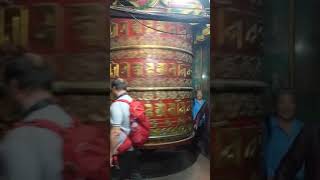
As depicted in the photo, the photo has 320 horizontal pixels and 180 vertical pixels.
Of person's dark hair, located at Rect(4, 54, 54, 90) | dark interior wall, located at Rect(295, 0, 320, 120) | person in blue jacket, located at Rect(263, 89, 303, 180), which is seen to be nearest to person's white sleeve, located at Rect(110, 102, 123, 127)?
person in blue jacket, located at Rect(263, 89, 303, 180)

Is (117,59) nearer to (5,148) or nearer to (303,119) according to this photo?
(303,119)

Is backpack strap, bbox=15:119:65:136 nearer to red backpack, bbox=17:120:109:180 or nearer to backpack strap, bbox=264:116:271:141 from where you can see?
red backpack, bbox=17:120:109:180

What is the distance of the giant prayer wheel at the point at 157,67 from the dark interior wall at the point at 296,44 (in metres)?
2.91

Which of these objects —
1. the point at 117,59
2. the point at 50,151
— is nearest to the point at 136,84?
the point at 117,59

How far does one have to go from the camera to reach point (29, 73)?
59.6 inches

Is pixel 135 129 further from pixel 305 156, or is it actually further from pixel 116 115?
pixel 305 156

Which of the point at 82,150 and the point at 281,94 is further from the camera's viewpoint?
the point at 281,94

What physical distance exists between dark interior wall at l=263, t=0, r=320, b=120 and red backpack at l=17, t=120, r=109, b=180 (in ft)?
2.90

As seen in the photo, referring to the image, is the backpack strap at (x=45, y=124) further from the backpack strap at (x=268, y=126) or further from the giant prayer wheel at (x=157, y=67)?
the giant prayer wheel at (x=157, y=67)

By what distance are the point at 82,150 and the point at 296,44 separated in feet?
3.82

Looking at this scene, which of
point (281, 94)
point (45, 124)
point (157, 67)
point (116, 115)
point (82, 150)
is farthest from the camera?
A: point (157, 67)

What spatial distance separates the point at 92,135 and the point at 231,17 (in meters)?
0.83

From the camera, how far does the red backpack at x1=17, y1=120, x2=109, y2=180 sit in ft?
5.06

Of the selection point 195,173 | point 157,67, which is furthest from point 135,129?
point 195,173
